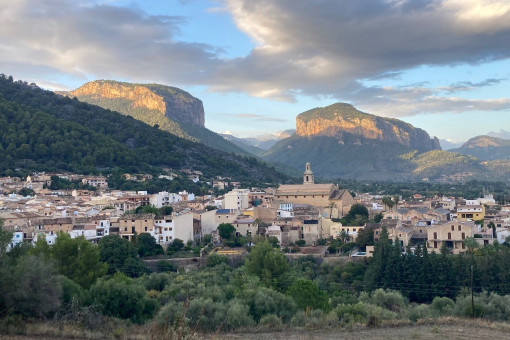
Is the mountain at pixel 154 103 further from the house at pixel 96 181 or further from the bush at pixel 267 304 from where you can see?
the bush at pixel 267 304

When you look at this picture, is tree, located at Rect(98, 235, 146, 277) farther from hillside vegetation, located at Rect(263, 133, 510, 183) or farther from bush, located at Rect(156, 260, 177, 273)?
hillside vegetation, located at Rect(263, 133, 510, 183)

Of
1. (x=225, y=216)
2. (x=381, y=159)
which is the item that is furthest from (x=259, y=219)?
(x=381, y=159)

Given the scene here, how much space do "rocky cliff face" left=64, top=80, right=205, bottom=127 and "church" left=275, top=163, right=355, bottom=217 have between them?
Result: 340 feet

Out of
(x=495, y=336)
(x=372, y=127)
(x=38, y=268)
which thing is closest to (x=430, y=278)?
(x=495, y=336)

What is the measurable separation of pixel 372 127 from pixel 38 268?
7272 inches

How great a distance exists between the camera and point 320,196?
47.9 meters

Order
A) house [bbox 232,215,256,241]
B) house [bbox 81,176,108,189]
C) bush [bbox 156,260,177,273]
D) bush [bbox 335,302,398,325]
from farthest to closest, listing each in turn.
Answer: house [bbox 81,176,108,189] < house [bbox 232,215,256,241] < bush [bbox 156,260,177,273] < bush [bbox 335,302,398,325]

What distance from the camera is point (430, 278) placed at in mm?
25766

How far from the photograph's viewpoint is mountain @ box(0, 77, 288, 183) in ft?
214

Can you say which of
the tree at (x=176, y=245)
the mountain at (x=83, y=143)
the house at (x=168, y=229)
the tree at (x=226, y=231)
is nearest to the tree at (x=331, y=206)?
the tree at (x=226, y=231)

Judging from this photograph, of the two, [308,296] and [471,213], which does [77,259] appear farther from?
[471,213]

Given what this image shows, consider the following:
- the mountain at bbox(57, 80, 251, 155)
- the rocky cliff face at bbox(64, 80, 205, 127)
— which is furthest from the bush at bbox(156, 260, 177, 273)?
the rocky cliff face at bbox(64, 80, 205, 127)

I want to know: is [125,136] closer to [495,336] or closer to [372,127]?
[495,336]

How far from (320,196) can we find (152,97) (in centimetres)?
11215
